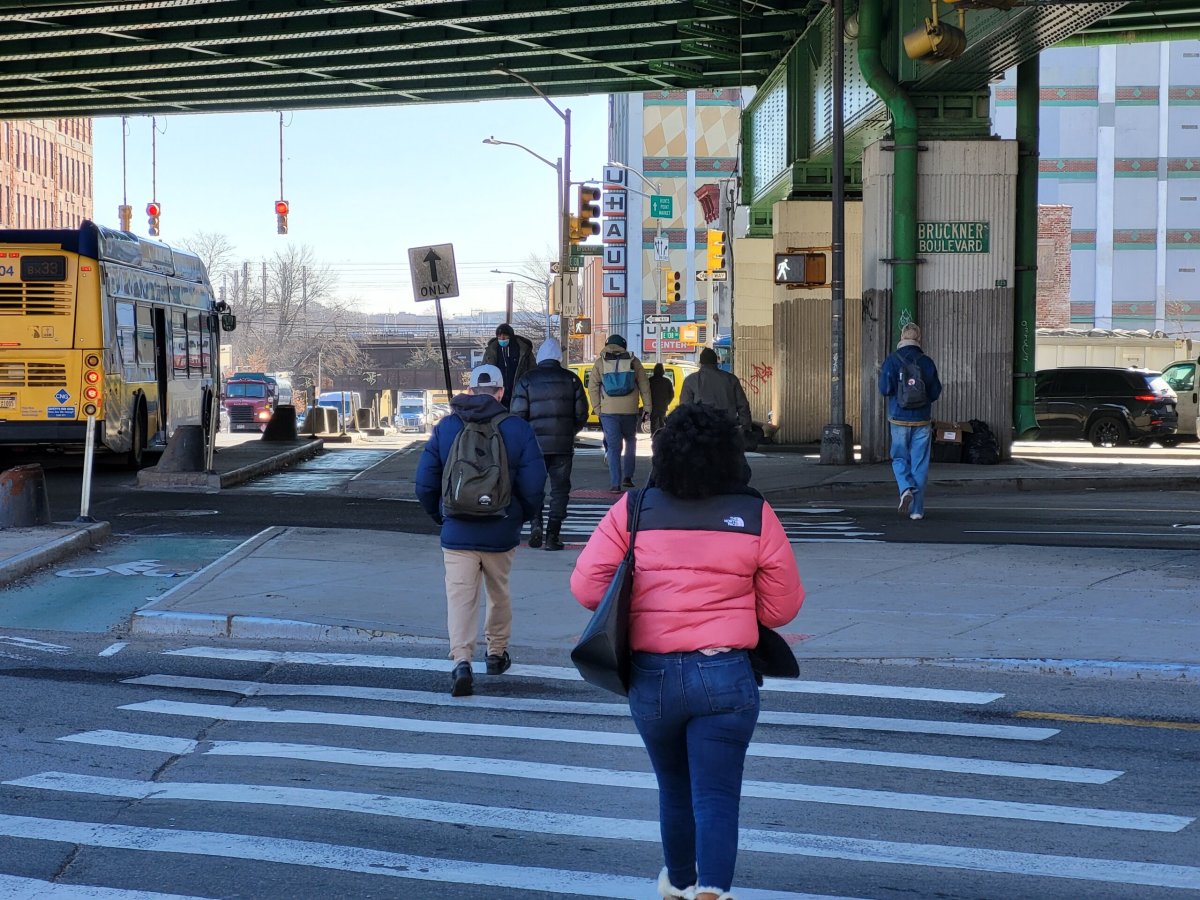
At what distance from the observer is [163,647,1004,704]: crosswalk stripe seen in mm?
8688

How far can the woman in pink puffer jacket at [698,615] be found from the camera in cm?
464

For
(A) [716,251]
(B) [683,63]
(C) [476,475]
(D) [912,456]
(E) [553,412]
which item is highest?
(B) [683,63]

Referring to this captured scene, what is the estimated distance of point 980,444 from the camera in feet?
78.6

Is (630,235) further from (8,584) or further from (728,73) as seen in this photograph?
(8,584)

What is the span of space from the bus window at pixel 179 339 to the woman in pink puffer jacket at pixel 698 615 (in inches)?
931

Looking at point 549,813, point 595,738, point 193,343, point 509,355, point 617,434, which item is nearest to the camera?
point 549,813

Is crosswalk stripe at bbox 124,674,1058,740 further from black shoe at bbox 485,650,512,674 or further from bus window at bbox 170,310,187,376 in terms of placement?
bus window at bbox 170,310,187,376

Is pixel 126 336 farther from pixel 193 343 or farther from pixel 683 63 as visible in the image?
pixel 683 63

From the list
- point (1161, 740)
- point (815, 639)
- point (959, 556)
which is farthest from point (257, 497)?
point (1161, 740)

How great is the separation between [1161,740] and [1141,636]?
2.44 metres

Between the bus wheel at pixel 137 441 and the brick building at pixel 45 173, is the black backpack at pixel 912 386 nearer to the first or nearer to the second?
the bus wheel at pixel 137 441

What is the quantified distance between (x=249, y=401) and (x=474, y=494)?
5445 centimetres

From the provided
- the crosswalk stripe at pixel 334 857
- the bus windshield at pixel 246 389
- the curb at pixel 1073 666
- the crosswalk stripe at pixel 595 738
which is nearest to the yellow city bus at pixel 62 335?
the crosswalk stripe at pixel 595 738

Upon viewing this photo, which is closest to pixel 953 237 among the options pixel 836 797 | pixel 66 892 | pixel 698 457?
pixel 836 797
